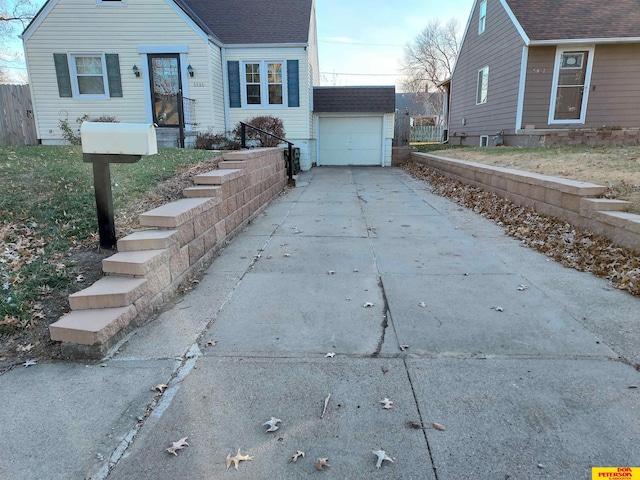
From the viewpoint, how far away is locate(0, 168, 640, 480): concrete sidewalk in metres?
1.97

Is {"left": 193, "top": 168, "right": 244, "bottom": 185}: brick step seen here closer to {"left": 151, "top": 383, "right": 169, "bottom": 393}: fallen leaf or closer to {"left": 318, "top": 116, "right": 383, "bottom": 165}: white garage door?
{"left": 151, "top": 383, "right": 169, "bottom": 393}: fallen leaf

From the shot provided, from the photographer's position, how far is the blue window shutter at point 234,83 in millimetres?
14633

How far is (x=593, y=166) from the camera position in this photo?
6.94 m

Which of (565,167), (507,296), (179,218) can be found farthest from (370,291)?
(565,167)

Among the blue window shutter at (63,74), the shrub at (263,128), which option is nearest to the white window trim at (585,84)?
the shrub at (263,128)

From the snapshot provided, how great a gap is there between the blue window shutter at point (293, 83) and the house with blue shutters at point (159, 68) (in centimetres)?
3

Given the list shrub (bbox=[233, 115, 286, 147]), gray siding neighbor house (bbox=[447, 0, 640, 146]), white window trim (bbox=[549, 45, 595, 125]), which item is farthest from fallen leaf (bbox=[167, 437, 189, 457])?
white window trim (bbox=[549, 45, 595, 125])

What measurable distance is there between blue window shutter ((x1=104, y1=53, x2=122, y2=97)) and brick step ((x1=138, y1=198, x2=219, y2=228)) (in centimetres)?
1121

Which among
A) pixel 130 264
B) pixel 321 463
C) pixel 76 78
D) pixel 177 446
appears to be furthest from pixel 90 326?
pixel 76 78

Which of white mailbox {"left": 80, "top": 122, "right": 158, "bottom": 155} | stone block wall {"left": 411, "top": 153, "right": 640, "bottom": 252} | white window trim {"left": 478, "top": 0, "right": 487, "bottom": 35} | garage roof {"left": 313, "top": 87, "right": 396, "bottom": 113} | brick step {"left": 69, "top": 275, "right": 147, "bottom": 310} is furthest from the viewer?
garage roof {"left": 313, "top": 87, "right": 396, "bottom": 113}

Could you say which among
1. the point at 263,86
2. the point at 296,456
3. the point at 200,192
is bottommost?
the point at 296,456

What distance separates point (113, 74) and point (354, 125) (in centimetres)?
889

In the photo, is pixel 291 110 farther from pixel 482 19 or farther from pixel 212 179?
pixel 212 179

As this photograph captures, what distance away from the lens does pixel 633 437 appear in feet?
6.70
